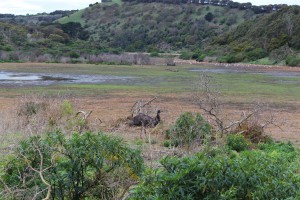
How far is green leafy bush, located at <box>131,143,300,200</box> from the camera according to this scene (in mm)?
5730

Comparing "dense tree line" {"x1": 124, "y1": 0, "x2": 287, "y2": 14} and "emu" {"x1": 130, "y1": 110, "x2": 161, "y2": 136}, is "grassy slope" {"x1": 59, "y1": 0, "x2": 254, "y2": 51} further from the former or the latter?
"emu" {"x1": 130, "y1": 110, "x2": 161, "y2": 136}

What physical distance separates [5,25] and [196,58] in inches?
1539

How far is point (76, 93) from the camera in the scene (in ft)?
107

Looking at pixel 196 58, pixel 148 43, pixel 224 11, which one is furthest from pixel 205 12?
pixel 196 58

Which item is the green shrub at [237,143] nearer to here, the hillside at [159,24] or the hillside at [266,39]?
the hillside at [266,39]

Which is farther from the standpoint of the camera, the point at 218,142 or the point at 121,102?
the point at 121,102

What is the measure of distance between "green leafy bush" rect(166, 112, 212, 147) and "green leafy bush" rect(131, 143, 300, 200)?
26.3 feet

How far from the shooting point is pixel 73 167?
24.2 ft

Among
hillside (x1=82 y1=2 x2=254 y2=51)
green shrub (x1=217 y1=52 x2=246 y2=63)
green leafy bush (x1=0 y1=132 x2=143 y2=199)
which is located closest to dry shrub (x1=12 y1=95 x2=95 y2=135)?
green leafy bush (x1=0 y1=132 x2=143 y2=199)

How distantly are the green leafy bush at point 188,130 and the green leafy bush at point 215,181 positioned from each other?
8.00m

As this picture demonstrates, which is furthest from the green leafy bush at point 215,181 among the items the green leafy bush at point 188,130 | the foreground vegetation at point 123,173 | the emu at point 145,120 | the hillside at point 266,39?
the hillside at point 266,39

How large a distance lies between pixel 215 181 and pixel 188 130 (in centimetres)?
906

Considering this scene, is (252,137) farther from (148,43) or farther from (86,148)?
(148,43)

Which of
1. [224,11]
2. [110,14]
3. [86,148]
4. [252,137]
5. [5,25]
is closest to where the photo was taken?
[86,148]
